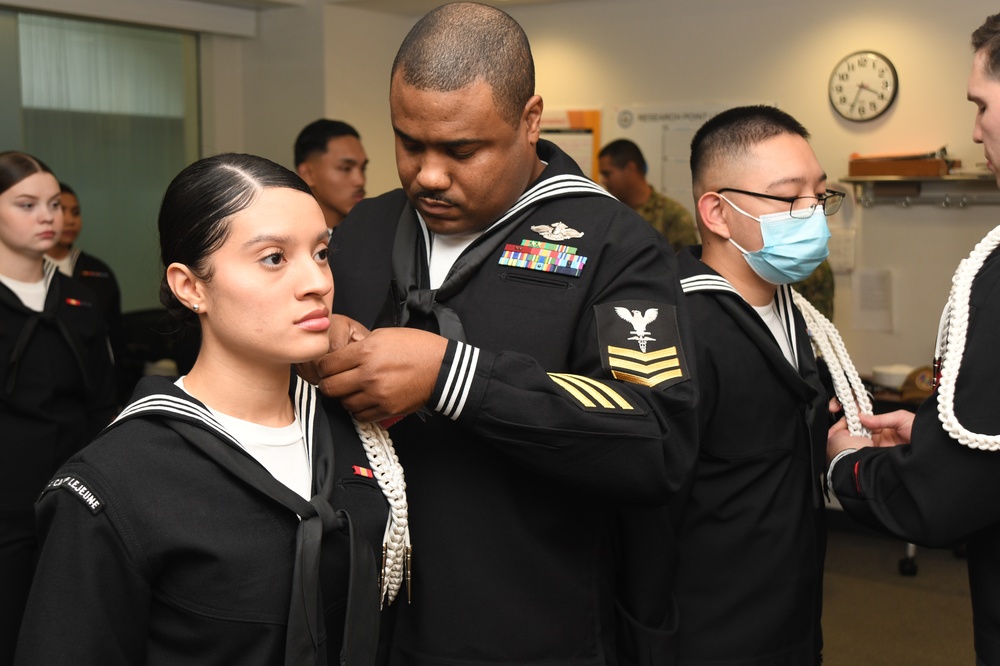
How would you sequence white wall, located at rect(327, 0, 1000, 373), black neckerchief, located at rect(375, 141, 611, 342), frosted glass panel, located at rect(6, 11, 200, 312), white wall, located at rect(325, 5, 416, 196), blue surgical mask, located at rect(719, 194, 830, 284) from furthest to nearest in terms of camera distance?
white wall, located at rect(325, 5, 416, 196)
frosted glass panel, located at rect(6, 11, 200, 312)
white wall, located at rect(327, 0, 1000, 373)
blue surgical mask, located at rect(719, 194, 830, 284)
black neckerchief, located at rect(375, 141, 611, 342)

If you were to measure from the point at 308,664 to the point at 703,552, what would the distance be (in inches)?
39.7

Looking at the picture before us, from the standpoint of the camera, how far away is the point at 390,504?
1.48 meters

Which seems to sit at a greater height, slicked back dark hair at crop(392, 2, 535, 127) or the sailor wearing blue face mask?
slicked back dark hair at crop(392, 2, 535, 127)

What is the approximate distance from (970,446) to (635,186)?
4.57 meters

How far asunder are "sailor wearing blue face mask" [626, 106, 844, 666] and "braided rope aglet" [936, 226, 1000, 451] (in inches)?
17.9

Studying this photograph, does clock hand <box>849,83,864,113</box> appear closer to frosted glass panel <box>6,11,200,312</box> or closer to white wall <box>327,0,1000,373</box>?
white wall <box>327,0,1000,373</box>

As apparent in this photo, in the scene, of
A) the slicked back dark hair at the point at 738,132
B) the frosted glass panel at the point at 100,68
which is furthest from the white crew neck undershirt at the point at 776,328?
the frosted glass panel at the point at 100,68

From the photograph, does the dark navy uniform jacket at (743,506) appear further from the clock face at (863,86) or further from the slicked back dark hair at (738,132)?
the clock face at (863,86)

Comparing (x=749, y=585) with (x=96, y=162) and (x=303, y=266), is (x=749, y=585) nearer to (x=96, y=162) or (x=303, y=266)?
(x=303, y=266)

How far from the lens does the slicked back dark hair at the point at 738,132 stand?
221 cm

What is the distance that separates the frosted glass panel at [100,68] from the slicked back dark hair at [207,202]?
5301 mm

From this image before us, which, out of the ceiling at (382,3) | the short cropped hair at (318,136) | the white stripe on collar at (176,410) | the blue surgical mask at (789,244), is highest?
the ceiling at (382,3)

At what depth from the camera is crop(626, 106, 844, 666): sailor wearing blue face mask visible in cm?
202

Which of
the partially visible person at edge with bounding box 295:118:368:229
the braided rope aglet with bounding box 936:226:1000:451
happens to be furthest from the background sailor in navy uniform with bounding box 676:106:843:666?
the partially visible person at edge with bounding box 295:118:368:229
